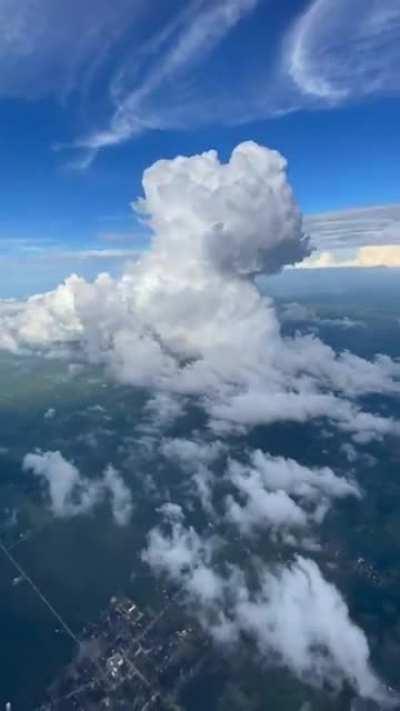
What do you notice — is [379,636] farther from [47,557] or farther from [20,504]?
[20,504]

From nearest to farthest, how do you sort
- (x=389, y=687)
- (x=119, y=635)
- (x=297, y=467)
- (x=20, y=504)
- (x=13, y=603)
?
(x=389, y=687) → (x=119, y=635) → (x=13, y=603) → (x=20, y=504) → (x=297, y=467)

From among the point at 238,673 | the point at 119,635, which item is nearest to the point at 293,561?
the point at 238,673

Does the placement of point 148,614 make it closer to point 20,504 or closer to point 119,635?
point 119,635

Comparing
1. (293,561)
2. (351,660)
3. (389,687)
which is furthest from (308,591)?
(389,687)

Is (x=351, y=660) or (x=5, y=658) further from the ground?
(x=5, y=658)

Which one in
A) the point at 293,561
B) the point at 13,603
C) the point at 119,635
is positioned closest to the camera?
the point at 119,635

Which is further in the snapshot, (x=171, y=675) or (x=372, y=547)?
(x=372, y=547)

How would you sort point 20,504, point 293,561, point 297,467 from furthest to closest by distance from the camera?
point 297,467 < point 20,504 < point 293,561

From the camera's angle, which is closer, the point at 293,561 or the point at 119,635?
the point at 119,635

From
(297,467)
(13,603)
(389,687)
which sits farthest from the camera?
(297,467)
